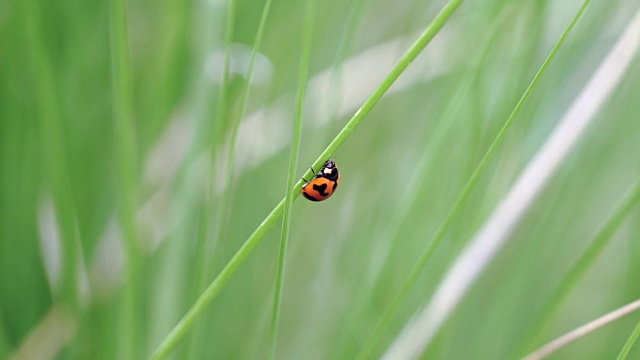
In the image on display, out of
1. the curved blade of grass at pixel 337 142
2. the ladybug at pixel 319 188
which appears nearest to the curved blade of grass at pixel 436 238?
the curved blade of grass at pixel 337 142

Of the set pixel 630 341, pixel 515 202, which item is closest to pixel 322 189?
pixel 515 202

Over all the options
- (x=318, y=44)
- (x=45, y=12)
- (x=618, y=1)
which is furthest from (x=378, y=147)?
(x=45, y=12)

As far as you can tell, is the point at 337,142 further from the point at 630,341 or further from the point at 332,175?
the point at 332,175

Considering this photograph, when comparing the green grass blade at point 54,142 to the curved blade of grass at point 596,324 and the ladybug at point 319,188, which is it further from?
the curved blade of grass at point 596,324

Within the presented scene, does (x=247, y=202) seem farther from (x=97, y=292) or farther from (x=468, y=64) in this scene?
(x=468, y=64)

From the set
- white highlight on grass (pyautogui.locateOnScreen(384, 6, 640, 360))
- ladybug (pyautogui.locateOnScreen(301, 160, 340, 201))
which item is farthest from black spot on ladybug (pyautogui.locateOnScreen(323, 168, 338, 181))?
white highlight on grass (pyautogui.locateOnScreen(384, 6, 640, 360))

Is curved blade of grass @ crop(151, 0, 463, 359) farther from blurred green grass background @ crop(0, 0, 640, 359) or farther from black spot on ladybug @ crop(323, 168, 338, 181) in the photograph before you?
black spot on ladybug @ crop(323, 168, 338, 181)
